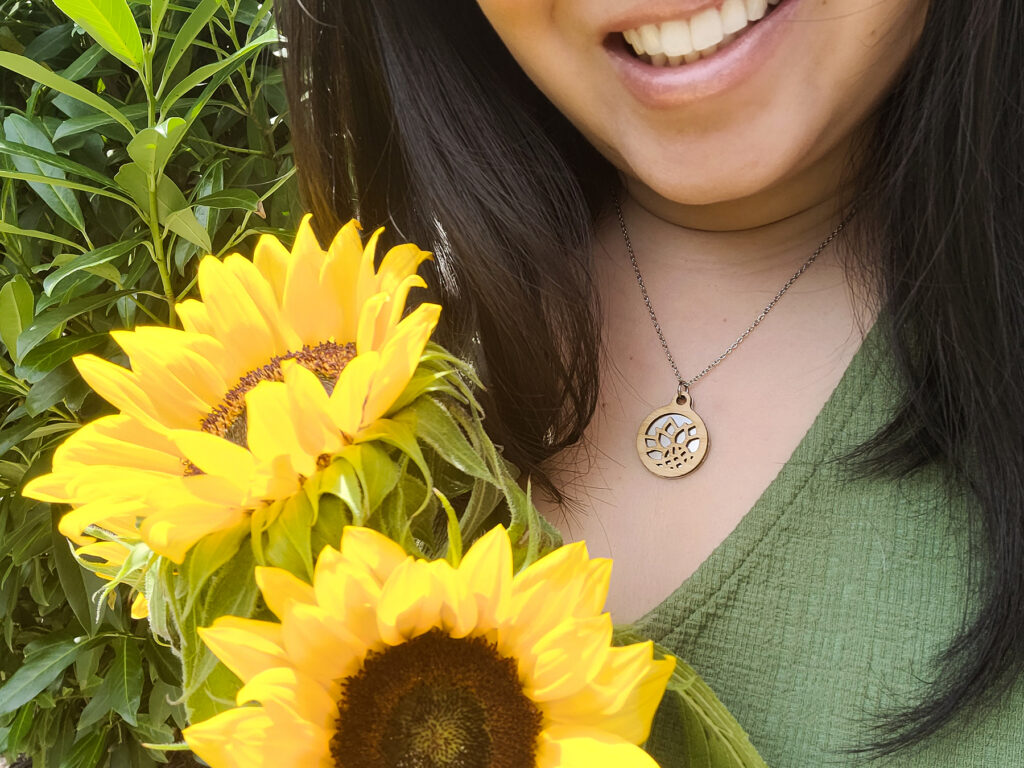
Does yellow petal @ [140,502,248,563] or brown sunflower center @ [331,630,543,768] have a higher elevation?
yellow petal @ [140,502,248,563]

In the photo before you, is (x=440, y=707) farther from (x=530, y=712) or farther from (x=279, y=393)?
(x=279, y=393)

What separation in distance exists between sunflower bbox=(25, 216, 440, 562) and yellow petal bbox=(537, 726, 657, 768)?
0.48 feet

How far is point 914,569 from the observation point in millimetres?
649

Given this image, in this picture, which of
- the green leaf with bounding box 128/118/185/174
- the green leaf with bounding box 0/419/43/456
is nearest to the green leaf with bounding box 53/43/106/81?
the green leaf with bounding box 128/118/185/174

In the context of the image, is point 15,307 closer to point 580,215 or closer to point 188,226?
point 188,226

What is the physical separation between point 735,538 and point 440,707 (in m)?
0.36

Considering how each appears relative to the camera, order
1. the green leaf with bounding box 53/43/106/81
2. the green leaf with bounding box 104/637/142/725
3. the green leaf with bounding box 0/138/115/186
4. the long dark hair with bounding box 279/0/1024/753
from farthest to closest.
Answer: the green leaf with bounding box 104/637/142/725 → the green leaf with bounding box 53/43/106/81 → the green leaf with bounding box 0/138/115/186 → the long dark hair with bounding box 279/0/1024/753

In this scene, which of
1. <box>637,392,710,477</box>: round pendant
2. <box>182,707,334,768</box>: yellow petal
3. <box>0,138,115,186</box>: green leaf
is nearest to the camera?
<box>182,707,334,768</box>: yellow petal

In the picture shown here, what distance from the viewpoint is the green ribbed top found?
2.02 feet

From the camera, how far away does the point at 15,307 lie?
89cm

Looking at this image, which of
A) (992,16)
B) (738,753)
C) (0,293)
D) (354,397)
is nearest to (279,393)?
(354,397)

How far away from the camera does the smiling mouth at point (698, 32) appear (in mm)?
611

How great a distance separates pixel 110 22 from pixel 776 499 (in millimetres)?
650

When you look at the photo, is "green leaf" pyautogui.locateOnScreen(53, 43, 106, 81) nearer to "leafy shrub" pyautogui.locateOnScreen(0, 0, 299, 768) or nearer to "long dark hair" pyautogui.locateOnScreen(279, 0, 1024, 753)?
"leafy shrub" pyautogui.locateOnScreen(0, 0, 299, 768)
